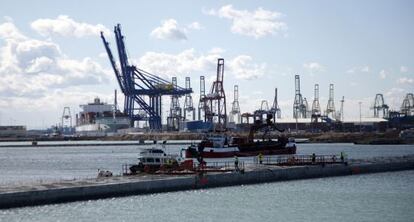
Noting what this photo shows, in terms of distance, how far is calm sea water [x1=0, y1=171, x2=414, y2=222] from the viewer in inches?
1598

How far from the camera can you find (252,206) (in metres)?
45.5

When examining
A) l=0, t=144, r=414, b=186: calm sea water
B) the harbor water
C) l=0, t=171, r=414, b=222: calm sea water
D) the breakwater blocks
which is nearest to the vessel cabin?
the breakwater blocks

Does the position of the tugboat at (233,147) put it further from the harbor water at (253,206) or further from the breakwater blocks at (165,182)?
the harbor water at (253,206)

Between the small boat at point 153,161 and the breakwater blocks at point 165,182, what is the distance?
532 centimetres

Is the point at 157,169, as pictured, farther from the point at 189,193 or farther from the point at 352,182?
the point at 352,182

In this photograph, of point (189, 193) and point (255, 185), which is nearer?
point (189, 193)

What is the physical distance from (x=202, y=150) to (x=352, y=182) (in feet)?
137

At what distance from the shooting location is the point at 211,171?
191 ft

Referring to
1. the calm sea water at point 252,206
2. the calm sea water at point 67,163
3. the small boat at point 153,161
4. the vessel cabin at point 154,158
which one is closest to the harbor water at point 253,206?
the calm sea water at point 252,206

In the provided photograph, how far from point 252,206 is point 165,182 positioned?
7.72m

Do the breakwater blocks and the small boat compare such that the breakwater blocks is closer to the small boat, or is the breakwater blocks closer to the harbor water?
the harbor water

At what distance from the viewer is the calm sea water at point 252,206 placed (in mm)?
40594

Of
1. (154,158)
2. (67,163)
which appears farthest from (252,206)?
(67,163)

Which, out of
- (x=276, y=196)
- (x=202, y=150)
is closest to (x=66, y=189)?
(x=276, y=196)
